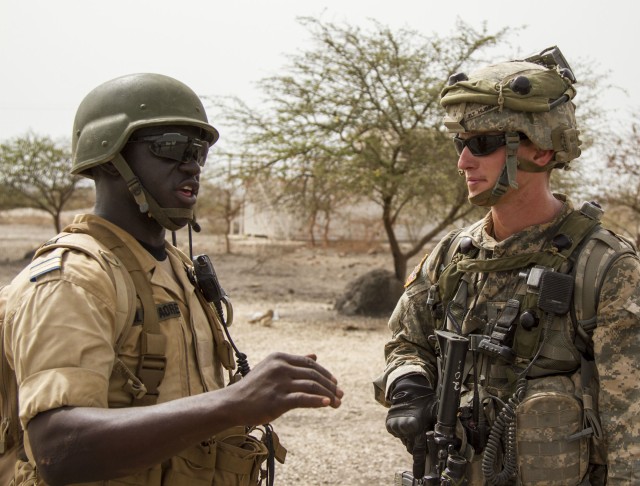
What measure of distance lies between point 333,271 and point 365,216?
544 cm

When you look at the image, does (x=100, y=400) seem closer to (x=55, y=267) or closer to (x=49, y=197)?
(x=55, y=267)

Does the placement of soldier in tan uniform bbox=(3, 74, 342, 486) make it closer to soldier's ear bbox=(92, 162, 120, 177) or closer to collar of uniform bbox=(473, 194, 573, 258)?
soldier's ear bbox=(92, 162, 120, 177)

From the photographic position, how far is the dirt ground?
562 centimetres

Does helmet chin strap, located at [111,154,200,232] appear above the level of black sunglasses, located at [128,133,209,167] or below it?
below

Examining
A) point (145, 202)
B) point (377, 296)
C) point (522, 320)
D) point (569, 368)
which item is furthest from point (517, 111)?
point (377, 296)

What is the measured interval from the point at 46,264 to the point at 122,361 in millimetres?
344

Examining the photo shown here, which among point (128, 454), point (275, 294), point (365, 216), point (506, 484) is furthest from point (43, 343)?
point (365, 216)

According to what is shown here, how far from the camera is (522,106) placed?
2.60 meters

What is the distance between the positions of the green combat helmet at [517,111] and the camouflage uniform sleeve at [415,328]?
0.42 meters

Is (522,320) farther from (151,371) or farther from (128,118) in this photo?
(128,118)

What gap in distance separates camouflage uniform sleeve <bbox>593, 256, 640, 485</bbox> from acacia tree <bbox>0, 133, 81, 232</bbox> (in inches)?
959

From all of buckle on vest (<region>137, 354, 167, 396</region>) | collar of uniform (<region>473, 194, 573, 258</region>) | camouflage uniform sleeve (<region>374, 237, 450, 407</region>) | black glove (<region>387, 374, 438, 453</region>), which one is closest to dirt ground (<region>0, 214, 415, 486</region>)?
camouflage uniform sleeve (<region>374, 237, 450, 407</region>)

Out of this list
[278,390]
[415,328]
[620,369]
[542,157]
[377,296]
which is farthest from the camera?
[377,296]

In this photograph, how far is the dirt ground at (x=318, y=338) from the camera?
5.62 m
